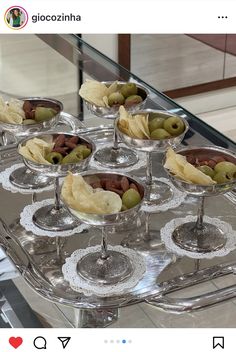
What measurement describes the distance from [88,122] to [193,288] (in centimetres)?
57

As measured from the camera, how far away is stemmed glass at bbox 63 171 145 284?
1074mm

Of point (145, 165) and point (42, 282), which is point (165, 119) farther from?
point (42, 282)

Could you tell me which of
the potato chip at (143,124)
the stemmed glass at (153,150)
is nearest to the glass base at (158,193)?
the stemmed glass at (153,150)

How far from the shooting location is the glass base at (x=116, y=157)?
1.44 m

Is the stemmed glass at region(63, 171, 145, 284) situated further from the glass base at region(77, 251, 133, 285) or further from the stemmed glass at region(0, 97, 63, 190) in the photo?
the stemmed glass at region(0, 97, 63, 190)

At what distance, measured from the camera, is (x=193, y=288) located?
1.09m

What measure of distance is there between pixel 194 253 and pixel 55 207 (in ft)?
0.86
